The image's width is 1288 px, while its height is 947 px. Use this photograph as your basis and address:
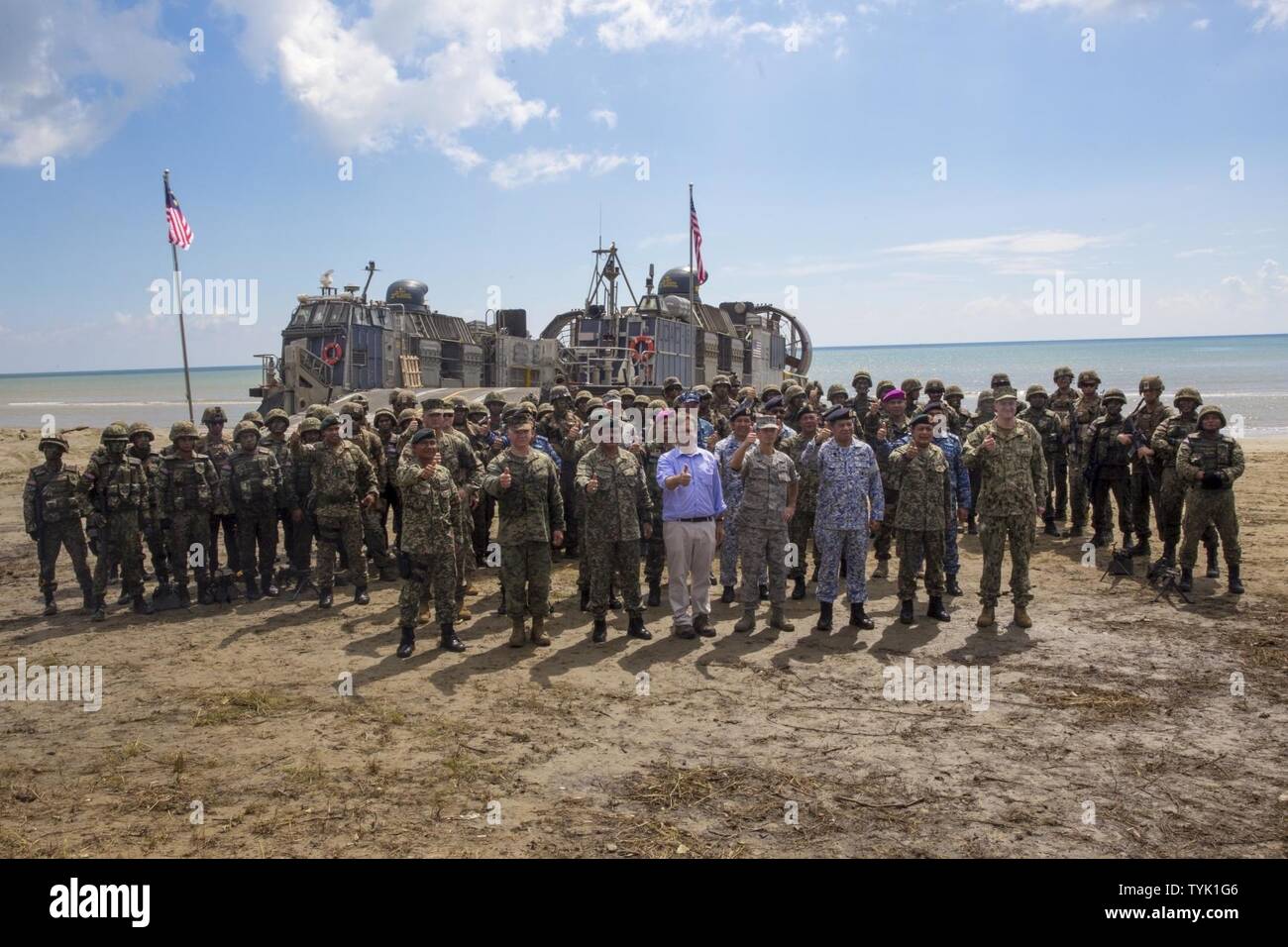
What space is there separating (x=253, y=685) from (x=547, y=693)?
2369mm

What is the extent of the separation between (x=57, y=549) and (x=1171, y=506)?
39.0 ft

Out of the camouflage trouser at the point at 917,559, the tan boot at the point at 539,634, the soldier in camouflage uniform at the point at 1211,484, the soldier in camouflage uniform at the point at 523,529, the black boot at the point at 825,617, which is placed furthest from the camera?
the soldier in camouflage uniform at the point at 1211,484

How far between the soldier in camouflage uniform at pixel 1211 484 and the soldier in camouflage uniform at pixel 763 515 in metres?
4.25

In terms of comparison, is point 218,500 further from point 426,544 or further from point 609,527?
point 609,527

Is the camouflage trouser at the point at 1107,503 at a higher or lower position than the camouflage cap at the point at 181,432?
lower

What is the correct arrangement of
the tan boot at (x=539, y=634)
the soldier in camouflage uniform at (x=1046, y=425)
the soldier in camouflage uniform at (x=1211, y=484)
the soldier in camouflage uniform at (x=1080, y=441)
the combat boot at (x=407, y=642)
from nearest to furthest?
1. the combat boot at (x=407, y=642)
2. the tan boot at (x=539, y=634)
3. the soldier in camouflage uniform at (x=1211, y=484)
4. the soldier in camouflage uniform at (x=1080, y=441)
5. the soldier in camouflage uniform at (x=1046, y=425)

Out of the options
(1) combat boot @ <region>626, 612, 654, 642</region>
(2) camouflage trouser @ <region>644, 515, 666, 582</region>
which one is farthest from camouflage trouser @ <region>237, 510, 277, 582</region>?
(1) combat boot @ <region>626, 612, 654, 642</region>

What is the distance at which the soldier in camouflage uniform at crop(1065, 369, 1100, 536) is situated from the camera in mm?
11633

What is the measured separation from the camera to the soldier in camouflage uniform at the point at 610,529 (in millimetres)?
7832

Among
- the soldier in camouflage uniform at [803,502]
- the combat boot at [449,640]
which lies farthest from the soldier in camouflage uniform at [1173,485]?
the combat boot at [449,640]

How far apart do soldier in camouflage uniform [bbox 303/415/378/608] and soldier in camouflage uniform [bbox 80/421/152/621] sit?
1.83 meters

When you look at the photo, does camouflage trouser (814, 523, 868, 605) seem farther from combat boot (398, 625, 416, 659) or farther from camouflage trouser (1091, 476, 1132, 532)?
camouflage trouser (1091, 476, 1132, 532)

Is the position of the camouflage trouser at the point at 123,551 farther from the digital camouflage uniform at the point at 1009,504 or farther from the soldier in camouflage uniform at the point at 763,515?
the digital camouflage uniform at the point at 1009,504
